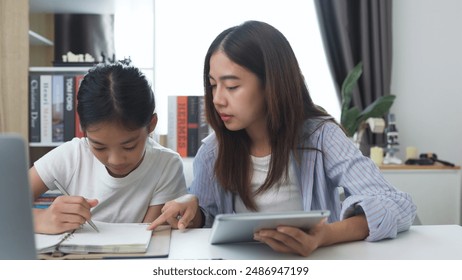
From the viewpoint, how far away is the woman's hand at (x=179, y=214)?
58 cm

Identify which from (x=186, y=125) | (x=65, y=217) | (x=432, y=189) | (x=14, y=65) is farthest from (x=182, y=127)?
(x=432, y=189)

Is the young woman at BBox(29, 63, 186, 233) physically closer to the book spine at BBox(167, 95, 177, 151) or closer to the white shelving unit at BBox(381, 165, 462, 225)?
the book spine at BBox(167, 95, 177, 151)

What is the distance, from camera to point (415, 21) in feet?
5.10

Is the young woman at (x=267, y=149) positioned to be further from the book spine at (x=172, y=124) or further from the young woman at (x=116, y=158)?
the book spine at (x=172, y=124)

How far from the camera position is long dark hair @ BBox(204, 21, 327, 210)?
646 millimetres

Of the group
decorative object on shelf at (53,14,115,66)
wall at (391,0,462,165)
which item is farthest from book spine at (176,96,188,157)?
wall at (391,0,462,165)

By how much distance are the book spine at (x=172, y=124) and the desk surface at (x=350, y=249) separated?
0.39 meters

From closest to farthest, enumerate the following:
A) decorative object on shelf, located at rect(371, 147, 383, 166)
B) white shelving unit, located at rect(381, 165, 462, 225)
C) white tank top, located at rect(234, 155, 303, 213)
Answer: white tank top, located at rect(234, 155, 303, 213)
white shelving unit, located at rect(381, 165, 462, 225)
decorative object on shelf, located at rect(371, 147, 383, 166)

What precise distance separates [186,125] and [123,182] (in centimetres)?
20

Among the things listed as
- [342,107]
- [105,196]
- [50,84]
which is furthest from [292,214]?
[342,107]

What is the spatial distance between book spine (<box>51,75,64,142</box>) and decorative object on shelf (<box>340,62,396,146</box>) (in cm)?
80
